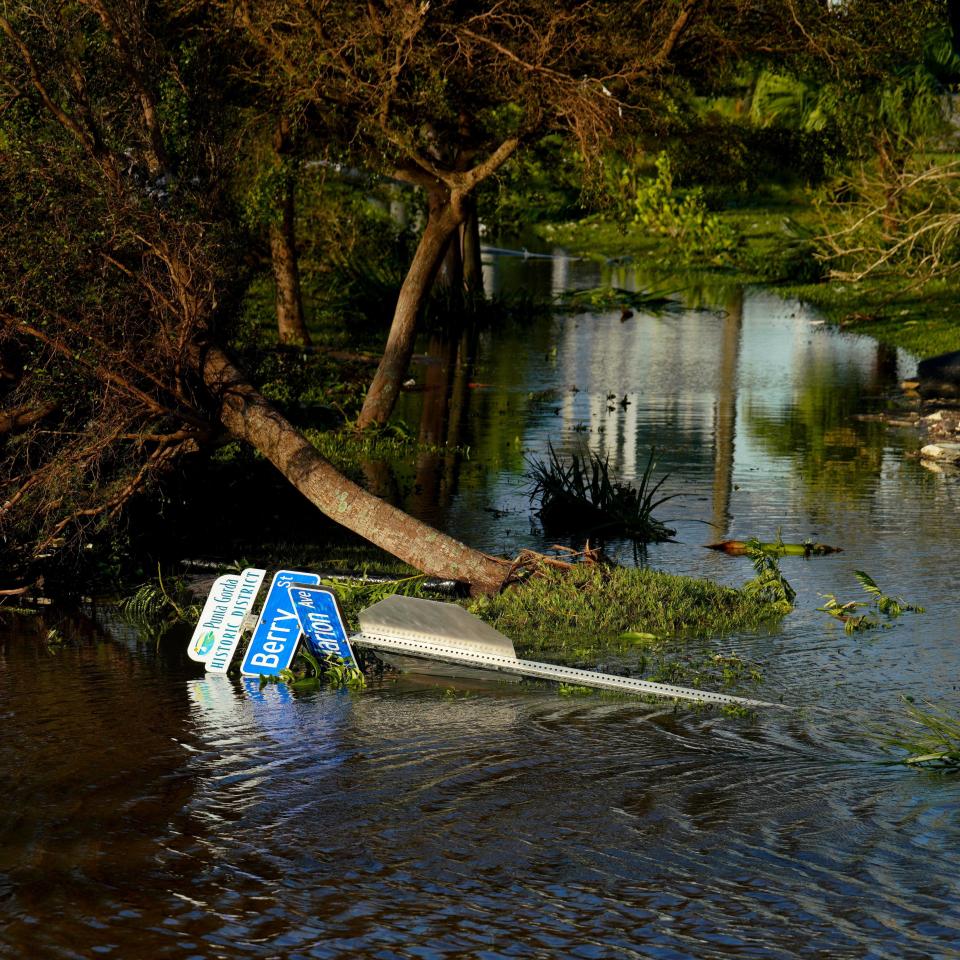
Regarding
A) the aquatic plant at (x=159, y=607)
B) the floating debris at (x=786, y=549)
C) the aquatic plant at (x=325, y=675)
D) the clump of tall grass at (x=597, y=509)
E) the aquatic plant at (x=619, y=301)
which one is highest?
the aquatic plant at (x=619, y=301)

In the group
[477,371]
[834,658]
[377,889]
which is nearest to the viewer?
[377,889]

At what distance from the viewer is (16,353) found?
9883mm

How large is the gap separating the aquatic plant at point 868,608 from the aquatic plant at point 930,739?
1.52 meters

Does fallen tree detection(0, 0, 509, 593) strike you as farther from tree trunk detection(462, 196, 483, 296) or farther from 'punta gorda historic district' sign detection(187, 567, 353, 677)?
tree trunk detection(462, 196, 483, 296)

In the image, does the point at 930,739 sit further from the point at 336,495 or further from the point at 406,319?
the point at 406,319

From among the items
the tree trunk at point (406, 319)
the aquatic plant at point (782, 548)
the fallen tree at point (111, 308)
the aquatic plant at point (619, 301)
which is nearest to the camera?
the fallen tree at point (111, 308)

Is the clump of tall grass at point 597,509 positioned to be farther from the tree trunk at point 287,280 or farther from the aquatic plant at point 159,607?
the tree trunk at point 287,280

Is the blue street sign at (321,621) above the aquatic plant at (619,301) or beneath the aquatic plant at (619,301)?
beneath

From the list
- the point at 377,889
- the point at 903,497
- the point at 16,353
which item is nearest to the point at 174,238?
the point at 16,353

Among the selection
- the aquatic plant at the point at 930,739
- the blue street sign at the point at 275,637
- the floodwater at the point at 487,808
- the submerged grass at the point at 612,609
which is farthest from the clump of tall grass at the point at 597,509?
the aquatic plant at the point at 930,739

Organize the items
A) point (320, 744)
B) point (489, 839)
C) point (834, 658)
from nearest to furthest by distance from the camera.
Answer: point (489, 839) < point (320, 744) < point (834, 658)

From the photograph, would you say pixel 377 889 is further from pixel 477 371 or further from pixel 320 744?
pixel 477 371

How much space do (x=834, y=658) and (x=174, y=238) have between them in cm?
456

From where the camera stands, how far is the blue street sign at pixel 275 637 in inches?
326
